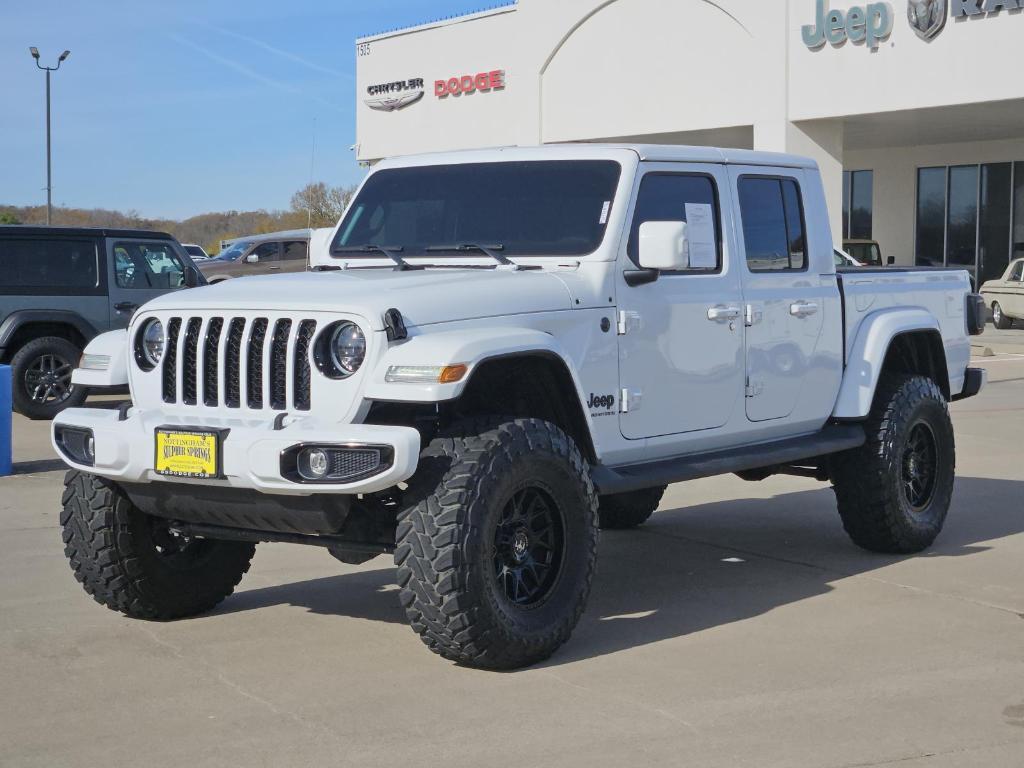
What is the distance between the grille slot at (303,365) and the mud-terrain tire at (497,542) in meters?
0.50

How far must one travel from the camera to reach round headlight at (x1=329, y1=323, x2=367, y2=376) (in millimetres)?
5148

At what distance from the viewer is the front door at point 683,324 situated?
6.07m

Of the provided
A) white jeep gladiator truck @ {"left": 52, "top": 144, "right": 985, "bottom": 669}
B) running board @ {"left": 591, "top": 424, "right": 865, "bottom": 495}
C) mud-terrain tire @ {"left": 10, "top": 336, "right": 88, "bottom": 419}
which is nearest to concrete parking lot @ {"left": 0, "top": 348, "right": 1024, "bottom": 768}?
white jeep gladiator truck @ {"left": 52, "top": 144, "right": 985, "bottom": 669}

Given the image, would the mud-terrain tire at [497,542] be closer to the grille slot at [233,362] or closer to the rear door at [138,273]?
the grille slot at [233,362]

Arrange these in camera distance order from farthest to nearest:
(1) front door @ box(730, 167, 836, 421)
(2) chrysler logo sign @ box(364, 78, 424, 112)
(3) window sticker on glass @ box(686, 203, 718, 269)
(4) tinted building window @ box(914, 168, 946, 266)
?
(2) chrysler logo sign @ box(364, 78, 424, 112) < (4) tinted building window @ box(914, 168, 946, 266) < (1) front door @ box(730, 167, 836, 421) < (3) window sticker on glass @ box(686, 203, 718, 269)

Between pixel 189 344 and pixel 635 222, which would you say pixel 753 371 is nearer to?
pixel 635 222

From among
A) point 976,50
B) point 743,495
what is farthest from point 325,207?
point 743,495

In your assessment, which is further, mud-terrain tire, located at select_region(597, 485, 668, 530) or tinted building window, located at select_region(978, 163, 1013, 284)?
tinted building window, located at select_region(978, 163, 1013, 284)

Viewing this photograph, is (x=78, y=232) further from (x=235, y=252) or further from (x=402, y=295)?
(x=235, y=252)

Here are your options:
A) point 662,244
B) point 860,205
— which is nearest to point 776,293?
point 662,244

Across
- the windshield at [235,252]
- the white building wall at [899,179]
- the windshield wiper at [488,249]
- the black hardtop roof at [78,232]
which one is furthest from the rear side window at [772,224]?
the white building wall at [899,179]

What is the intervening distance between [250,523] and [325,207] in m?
63.0

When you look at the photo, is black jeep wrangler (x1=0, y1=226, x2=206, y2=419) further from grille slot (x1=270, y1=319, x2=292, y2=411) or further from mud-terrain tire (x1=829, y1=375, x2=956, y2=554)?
grille slot (x1=270, y1=319, x2=292, y2=411)

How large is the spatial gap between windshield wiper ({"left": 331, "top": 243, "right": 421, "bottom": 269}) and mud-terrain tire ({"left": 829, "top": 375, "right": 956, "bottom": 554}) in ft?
8.84
